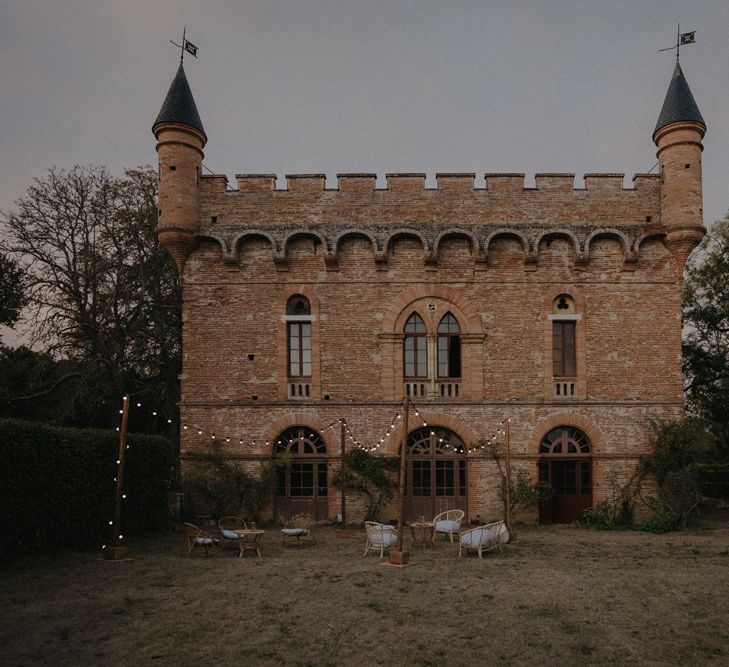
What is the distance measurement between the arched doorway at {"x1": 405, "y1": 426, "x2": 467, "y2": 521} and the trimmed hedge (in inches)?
295

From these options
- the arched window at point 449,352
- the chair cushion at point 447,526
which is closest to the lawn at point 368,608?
the chair cushion at point 447,526

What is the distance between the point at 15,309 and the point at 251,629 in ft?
66.8

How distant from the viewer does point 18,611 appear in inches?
384

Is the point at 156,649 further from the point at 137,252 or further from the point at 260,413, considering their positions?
the point at 137,252

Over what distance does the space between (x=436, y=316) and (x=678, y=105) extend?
976cm

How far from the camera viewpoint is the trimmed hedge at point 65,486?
12562 millimetres

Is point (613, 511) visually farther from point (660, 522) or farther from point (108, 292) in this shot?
point (108, 292)

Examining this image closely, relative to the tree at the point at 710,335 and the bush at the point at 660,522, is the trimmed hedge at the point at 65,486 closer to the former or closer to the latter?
the bush at the point at 660,522

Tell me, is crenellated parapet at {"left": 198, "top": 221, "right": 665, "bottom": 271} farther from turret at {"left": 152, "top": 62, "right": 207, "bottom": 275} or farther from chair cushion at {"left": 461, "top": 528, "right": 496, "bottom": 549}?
chair cushion at {"left": 461, "top": 528, "right": 496, "bottom": 549}

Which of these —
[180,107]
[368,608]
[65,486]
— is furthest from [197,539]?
[180,107]

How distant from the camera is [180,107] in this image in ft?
64.0

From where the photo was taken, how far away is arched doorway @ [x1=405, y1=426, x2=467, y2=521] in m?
19.0

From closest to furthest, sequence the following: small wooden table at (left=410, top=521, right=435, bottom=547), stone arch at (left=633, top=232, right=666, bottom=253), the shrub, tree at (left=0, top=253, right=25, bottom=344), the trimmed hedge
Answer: the trimmed hedge → small wooden table at (left=410, top=521, right=435, bottom=547) → the shrub → stone arch at (left=633, top=232, right=666, bottom=253) → tree at (left=0, top=253, right=25, bottom=344)

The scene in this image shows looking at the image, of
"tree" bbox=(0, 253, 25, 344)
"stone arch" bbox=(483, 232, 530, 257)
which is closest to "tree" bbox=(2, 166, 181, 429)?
"tree" bbox=(0, 253, 25, 344)
